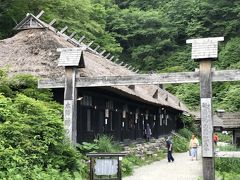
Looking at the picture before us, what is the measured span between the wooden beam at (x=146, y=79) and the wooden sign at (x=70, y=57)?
0.66 metres

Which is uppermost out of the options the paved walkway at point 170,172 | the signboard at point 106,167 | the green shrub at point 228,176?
the signboard at point 106,167

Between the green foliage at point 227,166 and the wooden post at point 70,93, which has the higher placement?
the wooden post at point 70,93

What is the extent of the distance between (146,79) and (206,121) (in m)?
2.60

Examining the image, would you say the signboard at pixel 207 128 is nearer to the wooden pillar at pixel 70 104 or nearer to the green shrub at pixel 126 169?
the green shrub at pixel 126 169

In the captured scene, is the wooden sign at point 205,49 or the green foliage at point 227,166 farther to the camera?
the green foliage at point 227,166

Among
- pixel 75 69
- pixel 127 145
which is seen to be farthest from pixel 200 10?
pixel 75 69

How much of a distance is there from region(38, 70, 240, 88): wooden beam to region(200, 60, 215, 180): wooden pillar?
10.5 inches

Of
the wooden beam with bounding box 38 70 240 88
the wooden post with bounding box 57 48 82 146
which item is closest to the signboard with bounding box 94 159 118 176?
the wooden post with bounding box 57 48 82 146

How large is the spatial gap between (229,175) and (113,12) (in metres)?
48.5

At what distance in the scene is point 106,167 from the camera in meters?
11.5

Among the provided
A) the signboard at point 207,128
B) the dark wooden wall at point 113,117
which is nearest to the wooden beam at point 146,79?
the signboard at point 207,128

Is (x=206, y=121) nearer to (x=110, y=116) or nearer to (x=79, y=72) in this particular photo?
(x=79, y=72)

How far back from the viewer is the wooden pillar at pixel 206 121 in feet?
41.6

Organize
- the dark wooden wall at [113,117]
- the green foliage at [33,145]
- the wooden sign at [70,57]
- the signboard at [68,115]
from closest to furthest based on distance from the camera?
1. the green foliage at [33,145]
2. the signboard at [68,115]
3. the wooden sign at [70,57]
4. the dark wooden wall at [113,117]
